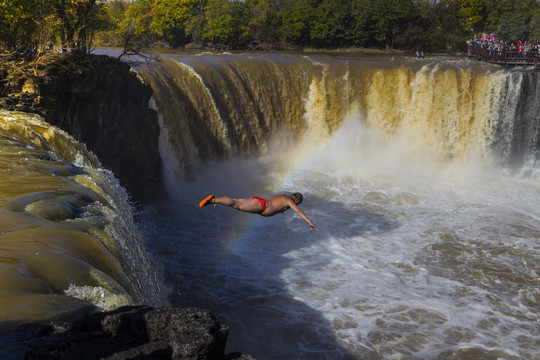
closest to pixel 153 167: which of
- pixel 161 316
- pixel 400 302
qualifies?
pixel 400 302

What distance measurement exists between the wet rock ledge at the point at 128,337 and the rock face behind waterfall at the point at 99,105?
699 cm

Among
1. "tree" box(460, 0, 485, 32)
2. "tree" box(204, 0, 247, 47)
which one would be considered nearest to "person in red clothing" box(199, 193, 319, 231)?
"tree" box(204, 0, 247, 47)

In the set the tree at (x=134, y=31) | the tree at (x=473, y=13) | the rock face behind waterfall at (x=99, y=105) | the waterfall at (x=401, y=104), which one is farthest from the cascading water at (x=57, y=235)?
the tree at (x=473, y=13)

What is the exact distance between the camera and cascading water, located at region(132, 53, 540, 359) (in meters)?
8.80

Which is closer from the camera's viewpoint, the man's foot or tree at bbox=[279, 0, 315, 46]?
the man's foot

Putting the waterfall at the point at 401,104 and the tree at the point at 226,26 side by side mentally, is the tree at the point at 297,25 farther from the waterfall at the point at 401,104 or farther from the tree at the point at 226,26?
the waterfall at the point at 401,104

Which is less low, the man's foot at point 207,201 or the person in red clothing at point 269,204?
the man's foot at point 207,201

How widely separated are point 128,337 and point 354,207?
38.8 feet

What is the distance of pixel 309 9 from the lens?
4031 cm

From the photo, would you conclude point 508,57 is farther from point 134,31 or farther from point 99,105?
point 99,105

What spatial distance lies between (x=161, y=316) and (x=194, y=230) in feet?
30.3

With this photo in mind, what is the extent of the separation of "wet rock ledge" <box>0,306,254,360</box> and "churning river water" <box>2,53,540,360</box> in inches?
74.9

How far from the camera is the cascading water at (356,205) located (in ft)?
28.9

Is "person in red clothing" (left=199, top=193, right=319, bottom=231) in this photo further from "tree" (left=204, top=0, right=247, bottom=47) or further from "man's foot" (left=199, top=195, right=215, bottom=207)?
"tree" (left=204, top=0, right=247, bottom=47)
